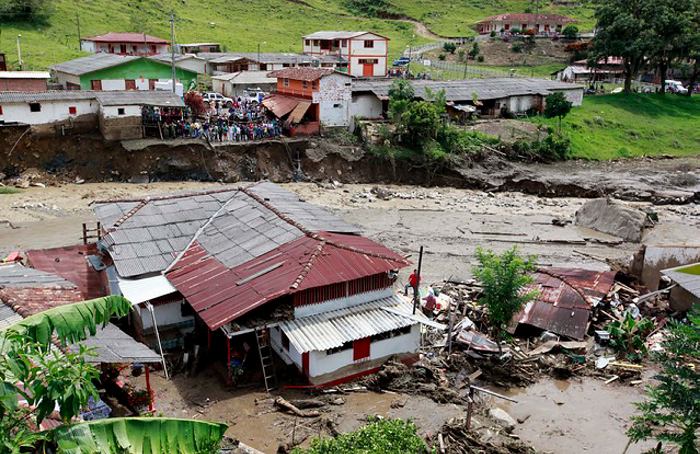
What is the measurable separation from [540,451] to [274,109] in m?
38.8

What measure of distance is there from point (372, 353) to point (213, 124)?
101ft

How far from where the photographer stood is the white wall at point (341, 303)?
2184 centimetres

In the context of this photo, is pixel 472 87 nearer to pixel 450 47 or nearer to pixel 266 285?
pixel 450 47

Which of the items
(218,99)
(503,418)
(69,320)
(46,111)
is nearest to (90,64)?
(218,99)

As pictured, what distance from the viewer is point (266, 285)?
71.5 ft

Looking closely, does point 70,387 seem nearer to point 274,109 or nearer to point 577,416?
point 577,416

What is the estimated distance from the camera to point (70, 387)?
8.63 m

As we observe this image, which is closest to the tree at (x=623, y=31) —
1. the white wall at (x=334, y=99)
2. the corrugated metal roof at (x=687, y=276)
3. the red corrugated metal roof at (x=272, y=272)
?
the white wall at (x=334, y=99)

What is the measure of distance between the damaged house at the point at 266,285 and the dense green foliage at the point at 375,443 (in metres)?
5.31

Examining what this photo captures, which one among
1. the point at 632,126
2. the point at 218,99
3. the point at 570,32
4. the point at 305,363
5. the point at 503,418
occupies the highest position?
the point at 570,32

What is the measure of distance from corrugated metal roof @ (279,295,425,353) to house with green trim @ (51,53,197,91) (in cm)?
3861

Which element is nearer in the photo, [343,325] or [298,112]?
[343,325]

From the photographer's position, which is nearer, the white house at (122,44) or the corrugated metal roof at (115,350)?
the corrugated metal roof at (115,350)

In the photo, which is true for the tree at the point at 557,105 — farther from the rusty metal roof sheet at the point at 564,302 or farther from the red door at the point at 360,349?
the red door at the point at 360,349
